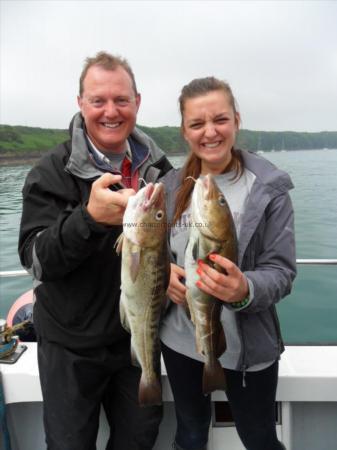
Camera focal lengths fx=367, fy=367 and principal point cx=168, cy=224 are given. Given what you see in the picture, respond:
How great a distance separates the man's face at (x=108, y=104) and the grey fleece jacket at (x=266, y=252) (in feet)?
3.15

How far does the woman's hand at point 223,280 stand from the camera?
1.83m

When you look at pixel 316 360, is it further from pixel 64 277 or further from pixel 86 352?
pixel 64 277

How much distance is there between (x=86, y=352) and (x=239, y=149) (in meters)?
1.78

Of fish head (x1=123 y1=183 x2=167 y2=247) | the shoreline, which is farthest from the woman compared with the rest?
the shoreline

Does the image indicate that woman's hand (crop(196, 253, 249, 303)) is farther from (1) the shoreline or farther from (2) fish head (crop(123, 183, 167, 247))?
(1) the shoreline

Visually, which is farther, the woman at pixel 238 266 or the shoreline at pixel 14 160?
the shoreline at pixel 14 160

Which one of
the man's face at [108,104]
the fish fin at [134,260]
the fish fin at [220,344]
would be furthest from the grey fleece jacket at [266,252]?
the man's face at [108,104]

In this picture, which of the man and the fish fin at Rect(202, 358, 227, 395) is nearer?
the fish fin at Rect(202, 358, 227, 395)

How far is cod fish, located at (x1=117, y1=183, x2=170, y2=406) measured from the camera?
6.34 feet

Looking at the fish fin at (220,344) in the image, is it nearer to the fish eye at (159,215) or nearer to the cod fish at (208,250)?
the cod fish at (208,250)

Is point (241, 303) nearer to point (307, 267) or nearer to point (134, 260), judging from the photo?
point (134, 260)

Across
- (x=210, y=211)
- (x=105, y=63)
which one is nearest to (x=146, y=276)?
(x=210, y=211)

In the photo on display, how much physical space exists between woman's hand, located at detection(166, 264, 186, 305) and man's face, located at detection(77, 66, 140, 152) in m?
0.99

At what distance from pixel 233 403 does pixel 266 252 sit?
3.41ft
